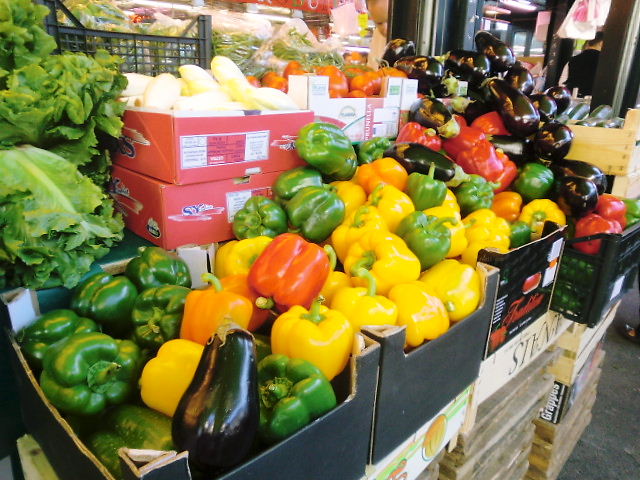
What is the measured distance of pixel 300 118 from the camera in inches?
Result: 64.6

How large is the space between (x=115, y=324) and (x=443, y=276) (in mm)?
826

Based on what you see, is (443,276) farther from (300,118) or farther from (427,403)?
(300,118)

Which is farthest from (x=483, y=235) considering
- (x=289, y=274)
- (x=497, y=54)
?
(x=497, y=54)

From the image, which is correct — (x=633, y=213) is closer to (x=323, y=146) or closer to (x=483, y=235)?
(x=483, y=235)

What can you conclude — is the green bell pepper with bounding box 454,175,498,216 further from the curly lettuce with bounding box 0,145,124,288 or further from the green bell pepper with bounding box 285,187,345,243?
the curly lettuce with bounding box 0,145,124,288

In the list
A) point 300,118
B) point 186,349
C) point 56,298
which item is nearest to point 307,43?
point 300,118

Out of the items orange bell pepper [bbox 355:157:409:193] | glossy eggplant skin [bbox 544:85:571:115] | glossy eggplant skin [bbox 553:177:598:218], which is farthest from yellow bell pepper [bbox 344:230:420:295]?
glossy eggplant skin [bbox 544:85:571:115]

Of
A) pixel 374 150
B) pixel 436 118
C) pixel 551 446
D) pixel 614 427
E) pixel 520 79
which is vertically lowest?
pixel 614 427

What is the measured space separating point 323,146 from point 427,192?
369mm

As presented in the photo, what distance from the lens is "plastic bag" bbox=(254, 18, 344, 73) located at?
2426 millimetres

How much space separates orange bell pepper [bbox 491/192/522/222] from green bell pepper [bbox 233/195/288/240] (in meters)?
0.92

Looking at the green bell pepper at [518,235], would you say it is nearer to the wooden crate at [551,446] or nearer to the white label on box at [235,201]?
the white label on box at [235,201]

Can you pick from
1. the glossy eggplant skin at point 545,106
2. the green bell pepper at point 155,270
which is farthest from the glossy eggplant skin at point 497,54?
the green bell pepper at point 155,270

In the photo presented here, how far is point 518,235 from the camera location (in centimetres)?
165
